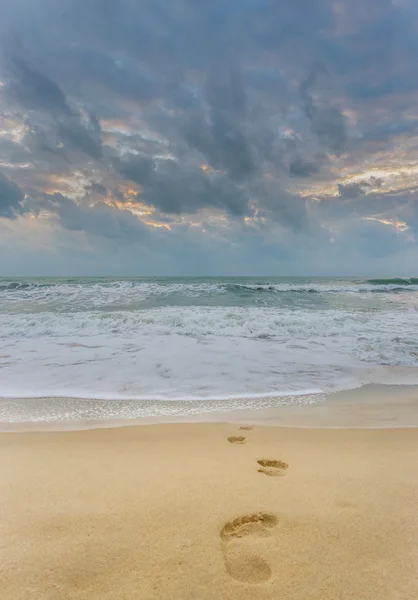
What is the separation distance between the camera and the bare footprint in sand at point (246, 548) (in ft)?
4.73

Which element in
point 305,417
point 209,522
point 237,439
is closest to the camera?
point 209,522

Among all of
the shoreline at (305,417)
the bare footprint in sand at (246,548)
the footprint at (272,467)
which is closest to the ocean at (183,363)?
the shoreline at (305,417)

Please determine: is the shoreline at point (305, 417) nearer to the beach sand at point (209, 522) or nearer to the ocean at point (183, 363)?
the ocean at point (183, 363)

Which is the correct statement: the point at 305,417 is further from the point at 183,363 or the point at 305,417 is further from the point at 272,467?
the point at 183,363

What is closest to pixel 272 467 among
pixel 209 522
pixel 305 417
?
pixel 209 522

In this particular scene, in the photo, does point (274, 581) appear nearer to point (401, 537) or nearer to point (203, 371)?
point (401, 537)

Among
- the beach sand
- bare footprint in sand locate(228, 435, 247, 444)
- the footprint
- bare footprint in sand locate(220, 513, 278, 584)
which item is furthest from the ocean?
bare footprint in sand locate(220, 513, 278, 584)

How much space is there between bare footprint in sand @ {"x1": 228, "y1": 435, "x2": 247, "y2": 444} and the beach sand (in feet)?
0.48

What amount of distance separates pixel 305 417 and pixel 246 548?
2457 millimetres

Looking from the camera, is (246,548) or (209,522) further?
(209,522)

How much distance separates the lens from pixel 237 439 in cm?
315

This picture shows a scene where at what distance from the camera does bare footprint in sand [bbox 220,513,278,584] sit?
1442mm

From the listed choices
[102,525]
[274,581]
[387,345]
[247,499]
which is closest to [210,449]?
[247,499]

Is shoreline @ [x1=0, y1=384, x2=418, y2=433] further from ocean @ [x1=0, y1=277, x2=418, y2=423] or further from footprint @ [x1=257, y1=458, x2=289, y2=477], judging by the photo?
footprint @ [x1=257, y1=458, x2=289, y2=477]
